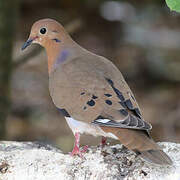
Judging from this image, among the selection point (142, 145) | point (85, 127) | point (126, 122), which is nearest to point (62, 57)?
point (85, 127)

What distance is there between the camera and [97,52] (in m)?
10.8

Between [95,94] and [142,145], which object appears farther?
[95,94]

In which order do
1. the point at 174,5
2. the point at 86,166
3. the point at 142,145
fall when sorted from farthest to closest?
1. the point at 86,166
2. the point at 142,145
3. the point at 174,5

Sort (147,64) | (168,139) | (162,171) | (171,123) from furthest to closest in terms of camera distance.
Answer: (147,64) → (171,123) → (168,139) → (162,171)

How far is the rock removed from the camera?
3.95 m

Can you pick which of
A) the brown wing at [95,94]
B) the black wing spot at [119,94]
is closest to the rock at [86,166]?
the brown wing at [95,94]

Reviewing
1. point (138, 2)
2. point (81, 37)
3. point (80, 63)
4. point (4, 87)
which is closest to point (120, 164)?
point (80, 63)

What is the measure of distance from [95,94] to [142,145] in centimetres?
66

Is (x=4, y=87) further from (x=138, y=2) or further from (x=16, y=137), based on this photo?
(x=138, y=2)

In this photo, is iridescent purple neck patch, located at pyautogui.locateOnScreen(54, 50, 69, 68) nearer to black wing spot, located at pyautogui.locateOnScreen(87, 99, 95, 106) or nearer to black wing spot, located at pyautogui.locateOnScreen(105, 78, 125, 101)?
black wing spot, located at pyautogui.locateOnScreen(105, 78, 125, 101)

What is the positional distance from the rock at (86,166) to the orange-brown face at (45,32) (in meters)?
1.21

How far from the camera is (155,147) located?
3.99 metres

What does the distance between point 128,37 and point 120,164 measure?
7.42m

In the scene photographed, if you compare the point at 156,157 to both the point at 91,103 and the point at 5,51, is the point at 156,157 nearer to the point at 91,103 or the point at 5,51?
the point at 91,103
